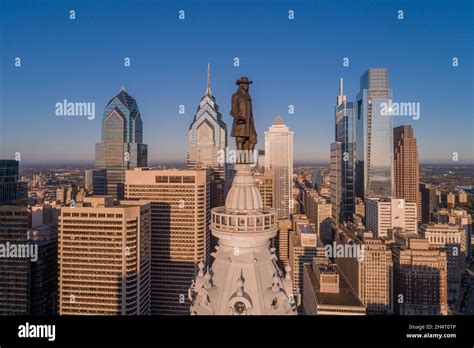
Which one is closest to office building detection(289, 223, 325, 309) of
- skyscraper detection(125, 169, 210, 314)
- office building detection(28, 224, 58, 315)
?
skyscraper detection(125, 169, 210, 314)

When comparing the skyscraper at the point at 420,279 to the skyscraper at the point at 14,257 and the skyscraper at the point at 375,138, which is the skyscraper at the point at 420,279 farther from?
the skyscraper at the point at 14,257

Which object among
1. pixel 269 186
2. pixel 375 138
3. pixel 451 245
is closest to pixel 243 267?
pixel 451 245

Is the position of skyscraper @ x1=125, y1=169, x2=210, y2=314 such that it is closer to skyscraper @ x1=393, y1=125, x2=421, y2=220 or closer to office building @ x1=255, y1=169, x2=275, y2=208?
office building @ x1=255, y1=169, x2=275, y2=208

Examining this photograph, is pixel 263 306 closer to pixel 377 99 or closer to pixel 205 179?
pixel 205 179

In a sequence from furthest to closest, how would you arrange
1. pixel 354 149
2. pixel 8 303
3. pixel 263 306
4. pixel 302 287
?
pixel 354 149, pixel 302 287, pixel 8 303, pixel 263 306
